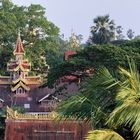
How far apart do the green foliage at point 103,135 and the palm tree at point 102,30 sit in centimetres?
4251

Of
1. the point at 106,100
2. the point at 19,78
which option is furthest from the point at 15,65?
the point at 106,100

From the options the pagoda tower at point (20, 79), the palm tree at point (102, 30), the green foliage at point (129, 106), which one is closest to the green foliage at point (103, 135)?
the green foliage at point (129, 106)

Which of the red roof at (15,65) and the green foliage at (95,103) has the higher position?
the green foliage at (95,103)

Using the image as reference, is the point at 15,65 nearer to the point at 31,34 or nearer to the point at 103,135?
the point at 31,34

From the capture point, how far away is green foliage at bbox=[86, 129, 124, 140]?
26.0ft

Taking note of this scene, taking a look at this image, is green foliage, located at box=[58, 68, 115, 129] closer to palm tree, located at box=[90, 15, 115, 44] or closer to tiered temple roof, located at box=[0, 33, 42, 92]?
tiered temple roof, located at box=[0, 33, 42, 92]

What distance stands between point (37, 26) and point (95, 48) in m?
26.0

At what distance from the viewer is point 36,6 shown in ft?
182

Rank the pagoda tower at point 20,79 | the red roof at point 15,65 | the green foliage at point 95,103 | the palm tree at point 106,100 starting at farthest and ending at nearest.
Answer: the red roof at point 15,65, the pagoda tower at point 20,79, the green foliage at point 95,103, the palm tree at point 106,100

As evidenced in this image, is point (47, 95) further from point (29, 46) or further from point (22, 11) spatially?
point (22, 11)

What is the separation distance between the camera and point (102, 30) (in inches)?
2074

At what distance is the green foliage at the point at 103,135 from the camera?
7914mm

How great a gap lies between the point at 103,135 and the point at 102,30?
148 feet

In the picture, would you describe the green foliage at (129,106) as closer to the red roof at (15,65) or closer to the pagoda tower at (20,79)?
the pagoda tower at (20,79)
